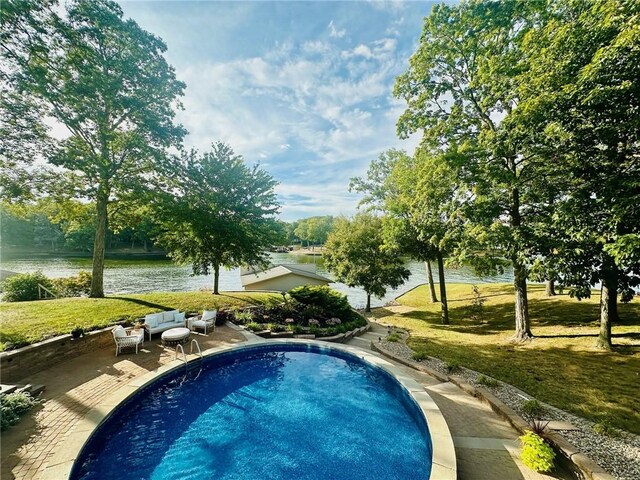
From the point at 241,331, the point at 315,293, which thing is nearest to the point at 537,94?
the point at 315,293

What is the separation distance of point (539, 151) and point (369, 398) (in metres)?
9.00

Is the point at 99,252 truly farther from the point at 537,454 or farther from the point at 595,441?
the point at 595,441

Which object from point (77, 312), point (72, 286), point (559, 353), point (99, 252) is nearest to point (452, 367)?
point (559, 353)

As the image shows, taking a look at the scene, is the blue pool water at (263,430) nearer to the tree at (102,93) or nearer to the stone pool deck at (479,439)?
the stone pool deck at (479,439)

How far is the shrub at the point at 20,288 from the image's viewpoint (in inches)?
583

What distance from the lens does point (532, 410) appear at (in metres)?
5.56

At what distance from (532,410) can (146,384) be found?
908 centimetres

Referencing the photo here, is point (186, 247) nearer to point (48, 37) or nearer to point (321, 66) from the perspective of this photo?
point (48, 37)

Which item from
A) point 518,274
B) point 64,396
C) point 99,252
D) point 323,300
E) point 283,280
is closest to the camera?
point 64,396

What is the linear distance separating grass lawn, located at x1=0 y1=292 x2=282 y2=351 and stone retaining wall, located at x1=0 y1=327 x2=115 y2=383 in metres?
0.38

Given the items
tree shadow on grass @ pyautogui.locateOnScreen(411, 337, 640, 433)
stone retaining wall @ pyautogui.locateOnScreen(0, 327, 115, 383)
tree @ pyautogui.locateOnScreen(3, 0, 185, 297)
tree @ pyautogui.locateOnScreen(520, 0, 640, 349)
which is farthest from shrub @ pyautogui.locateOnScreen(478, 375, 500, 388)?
tree @ pyautogui.locateOnScreen(3, 0, 185, 297)

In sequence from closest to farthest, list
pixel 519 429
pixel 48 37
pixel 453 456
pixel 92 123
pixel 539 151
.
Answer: pixel 453 456, pixel 519 429, pixel 539 151, pixel 48 37, pixel 92 123

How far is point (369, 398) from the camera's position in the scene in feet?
23.2

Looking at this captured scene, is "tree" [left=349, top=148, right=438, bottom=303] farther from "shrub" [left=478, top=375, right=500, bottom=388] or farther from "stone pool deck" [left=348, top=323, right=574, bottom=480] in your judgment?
"stone pool deck" [left=348, top=323, right=574, bottom=480]
